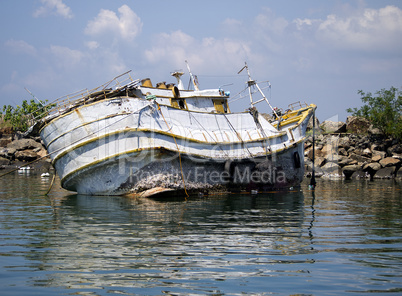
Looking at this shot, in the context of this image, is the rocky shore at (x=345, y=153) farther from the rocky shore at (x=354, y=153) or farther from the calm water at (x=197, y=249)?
the calm water at (x=197, y=249)

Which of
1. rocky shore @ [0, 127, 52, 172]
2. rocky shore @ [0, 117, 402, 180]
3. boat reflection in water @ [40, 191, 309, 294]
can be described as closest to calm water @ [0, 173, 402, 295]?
boat reflection in water @ [40, 191, 309, 294]

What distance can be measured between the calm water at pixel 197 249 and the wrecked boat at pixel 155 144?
86.1 inches

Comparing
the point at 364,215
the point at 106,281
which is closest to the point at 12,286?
the point at 106,281

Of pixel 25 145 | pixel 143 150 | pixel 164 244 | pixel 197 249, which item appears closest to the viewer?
pixel 197 249

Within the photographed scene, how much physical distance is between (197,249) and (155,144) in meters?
9.49

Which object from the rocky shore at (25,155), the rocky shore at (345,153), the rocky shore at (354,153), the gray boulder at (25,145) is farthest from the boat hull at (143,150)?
the gray boulder at (25,145)

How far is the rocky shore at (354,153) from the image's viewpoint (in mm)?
37219

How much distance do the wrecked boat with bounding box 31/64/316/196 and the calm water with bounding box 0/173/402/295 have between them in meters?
2.19

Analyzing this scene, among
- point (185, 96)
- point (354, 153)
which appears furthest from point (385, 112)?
point (185, 96)

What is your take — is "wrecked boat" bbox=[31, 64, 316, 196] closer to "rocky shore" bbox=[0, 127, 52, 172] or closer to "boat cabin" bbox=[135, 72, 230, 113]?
"boat cabin" bbox=[135, 72, 230, 113]

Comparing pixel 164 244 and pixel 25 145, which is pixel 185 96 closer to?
pixel 164 244

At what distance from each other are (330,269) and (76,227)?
280 inches

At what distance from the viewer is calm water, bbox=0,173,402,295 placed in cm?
726

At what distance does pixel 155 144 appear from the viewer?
61.3 ft
